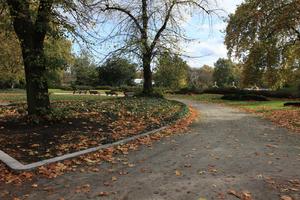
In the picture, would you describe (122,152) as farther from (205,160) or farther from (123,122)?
(123,122)

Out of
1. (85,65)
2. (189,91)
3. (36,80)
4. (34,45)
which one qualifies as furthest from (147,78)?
(189,91)

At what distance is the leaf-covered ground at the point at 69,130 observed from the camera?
8.44m

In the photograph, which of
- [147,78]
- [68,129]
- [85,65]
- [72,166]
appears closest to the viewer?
[72,166]

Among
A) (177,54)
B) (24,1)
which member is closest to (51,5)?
(24,1)

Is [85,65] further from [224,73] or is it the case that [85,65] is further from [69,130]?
[224,73]

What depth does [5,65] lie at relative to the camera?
37.1 m

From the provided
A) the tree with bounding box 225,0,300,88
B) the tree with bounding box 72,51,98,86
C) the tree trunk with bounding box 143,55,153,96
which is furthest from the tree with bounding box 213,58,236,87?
the tree with bounding box 72,51,98,86

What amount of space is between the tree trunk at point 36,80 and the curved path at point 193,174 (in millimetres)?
3744

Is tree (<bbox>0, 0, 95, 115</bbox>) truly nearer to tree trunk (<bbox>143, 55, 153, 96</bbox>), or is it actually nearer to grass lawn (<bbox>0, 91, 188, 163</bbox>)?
grass lawn (<bbox>0, 91, 188, 163</bbox>)

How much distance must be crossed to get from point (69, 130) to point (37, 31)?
296cm

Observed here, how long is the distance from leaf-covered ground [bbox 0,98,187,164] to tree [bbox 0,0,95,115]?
68 cm

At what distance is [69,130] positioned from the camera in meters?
10.4

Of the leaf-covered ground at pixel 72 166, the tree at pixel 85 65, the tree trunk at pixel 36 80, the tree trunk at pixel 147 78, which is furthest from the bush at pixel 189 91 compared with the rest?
the leaf-covered ground at pixel 72 166

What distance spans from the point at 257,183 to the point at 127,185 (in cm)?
205
